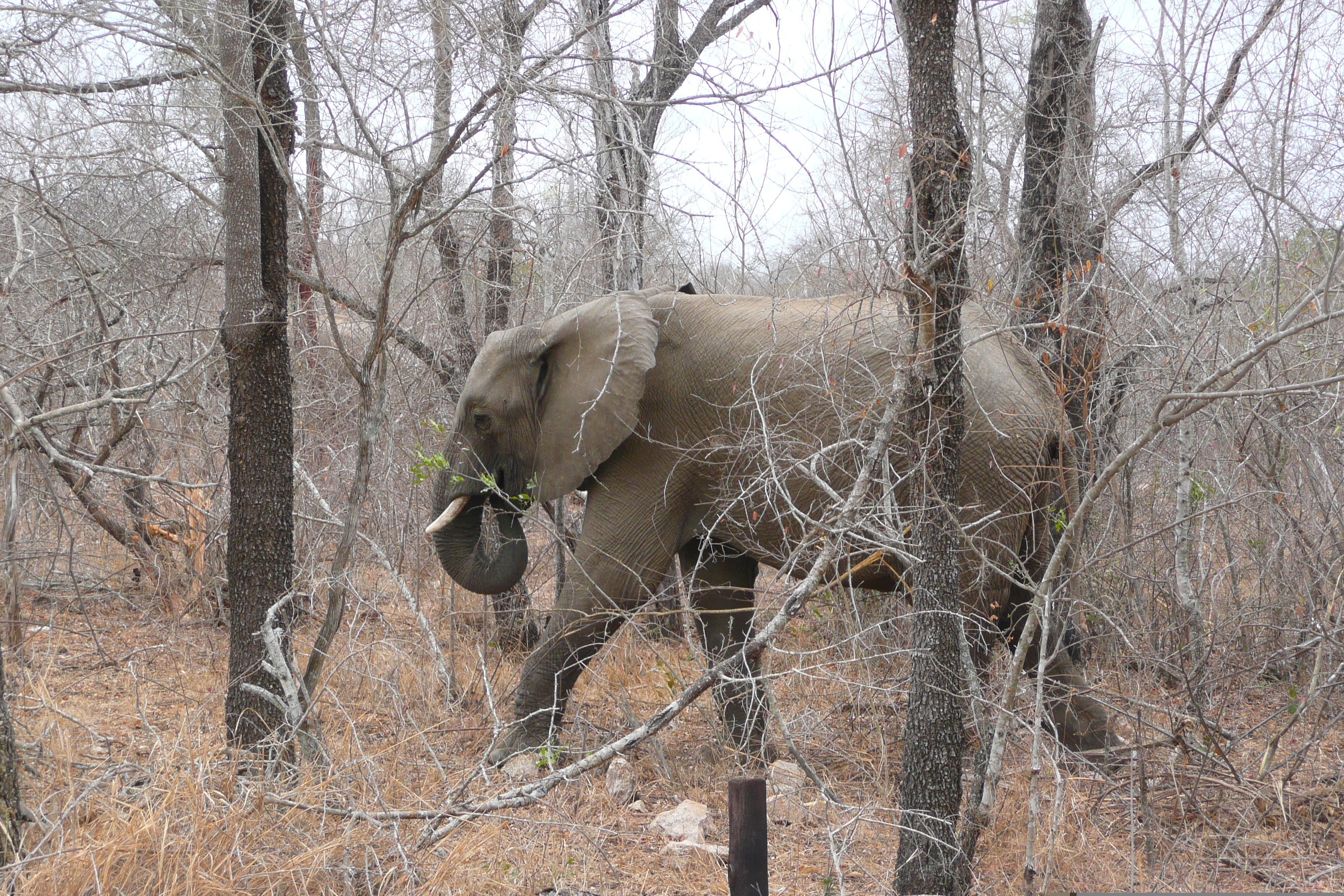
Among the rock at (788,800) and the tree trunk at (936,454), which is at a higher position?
the tree trunk at (936,454)

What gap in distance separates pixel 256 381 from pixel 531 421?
6.28 feet

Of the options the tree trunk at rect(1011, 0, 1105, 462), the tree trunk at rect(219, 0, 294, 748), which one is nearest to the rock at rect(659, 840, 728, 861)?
the tree trunk at rect(219, 0, 294, 748)

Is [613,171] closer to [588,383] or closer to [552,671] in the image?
[588,383]

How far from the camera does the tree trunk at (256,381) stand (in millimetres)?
4922

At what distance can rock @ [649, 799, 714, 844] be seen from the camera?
5.00 metres

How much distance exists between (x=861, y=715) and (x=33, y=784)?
13.9 ft

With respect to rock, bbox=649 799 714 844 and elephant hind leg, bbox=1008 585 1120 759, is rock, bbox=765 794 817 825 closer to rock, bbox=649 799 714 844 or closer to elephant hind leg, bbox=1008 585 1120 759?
rock, bbox=649 799 714 844

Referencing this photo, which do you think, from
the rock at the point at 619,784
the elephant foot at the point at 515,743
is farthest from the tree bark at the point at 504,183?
the rock at the point at 619,784

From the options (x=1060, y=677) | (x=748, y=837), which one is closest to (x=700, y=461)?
(x=1060, y=677)

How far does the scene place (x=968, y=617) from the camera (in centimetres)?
401

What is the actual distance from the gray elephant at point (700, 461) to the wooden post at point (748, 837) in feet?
6.80

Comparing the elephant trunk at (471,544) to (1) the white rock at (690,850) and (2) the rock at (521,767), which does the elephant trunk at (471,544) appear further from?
(1) the white rock at (690,850)

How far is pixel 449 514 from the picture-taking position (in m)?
6.53

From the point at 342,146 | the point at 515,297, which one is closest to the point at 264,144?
the point at 342,146
